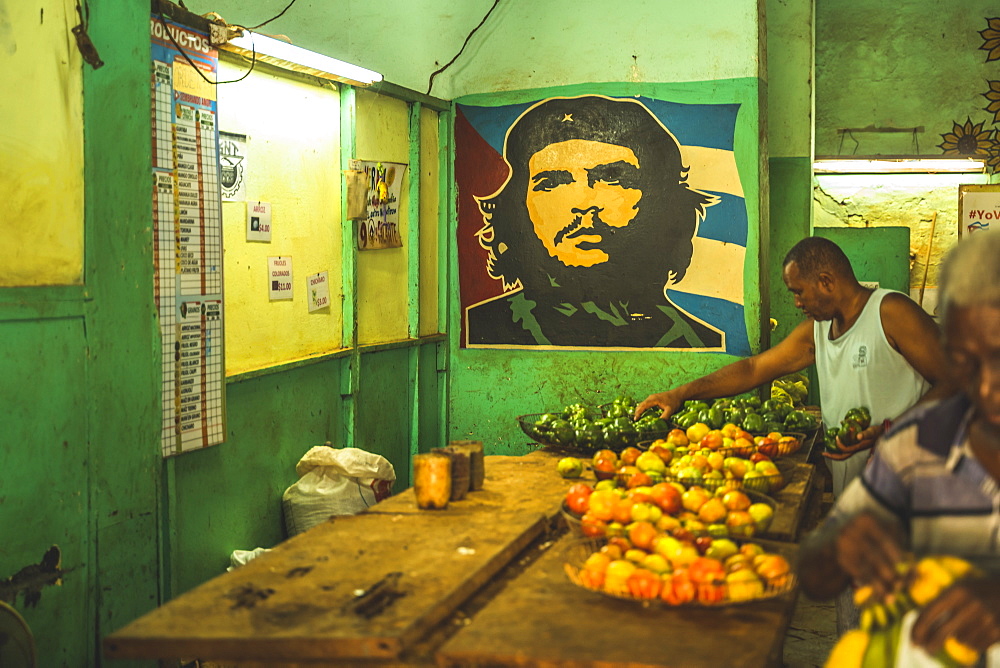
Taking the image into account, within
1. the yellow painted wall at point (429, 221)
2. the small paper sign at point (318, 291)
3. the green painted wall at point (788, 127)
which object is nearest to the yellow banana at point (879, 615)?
the small paper sign at point (318, 291)

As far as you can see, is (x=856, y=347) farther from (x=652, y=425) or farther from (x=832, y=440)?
(x=652, y=425)

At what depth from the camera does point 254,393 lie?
4.63 metres

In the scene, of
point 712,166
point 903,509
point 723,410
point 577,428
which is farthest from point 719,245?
point 903,509

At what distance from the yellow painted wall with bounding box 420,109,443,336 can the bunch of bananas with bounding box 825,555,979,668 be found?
463cm

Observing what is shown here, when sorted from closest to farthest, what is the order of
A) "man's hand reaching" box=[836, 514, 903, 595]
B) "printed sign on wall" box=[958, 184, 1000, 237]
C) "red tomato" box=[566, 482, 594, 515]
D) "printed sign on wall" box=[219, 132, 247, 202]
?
"man's hand reaching" box=[836, 514, 903, 595]
"red tomato" box=[566, 482, 594, 515]
"printed sign on wall" box=[219, 132, 247, 202]
"printed sign on wall" box=[958, 184, 1000, 237]

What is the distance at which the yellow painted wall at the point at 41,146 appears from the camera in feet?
9.99

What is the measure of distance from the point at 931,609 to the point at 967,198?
8823mm

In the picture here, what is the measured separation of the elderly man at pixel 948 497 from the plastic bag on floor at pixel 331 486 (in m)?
3.13

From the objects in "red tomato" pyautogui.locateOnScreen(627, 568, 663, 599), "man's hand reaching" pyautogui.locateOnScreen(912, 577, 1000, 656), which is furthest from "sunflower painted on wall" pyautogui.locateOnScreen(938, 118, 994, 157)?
"man's hand reaching" pyautogui.locateOnScreen(912, 577, 1000, 656)

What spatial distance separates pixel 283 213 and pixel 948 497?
373 centimetres

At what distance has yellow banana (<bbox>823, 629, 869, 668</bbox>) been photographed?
1.82 metres

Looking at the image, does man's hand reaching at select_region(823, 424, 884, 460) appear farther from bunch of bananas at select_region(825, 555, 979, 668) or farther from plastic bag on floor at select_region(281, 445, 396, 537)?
plastic bag on floor at select_region(281, 445, 396, 537)

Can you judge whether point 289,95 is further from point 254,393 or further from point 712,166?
point 712,166

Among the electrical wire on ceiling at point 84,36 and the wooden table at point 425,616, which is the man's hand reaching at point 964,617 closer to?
the wooden table at point 425,616
